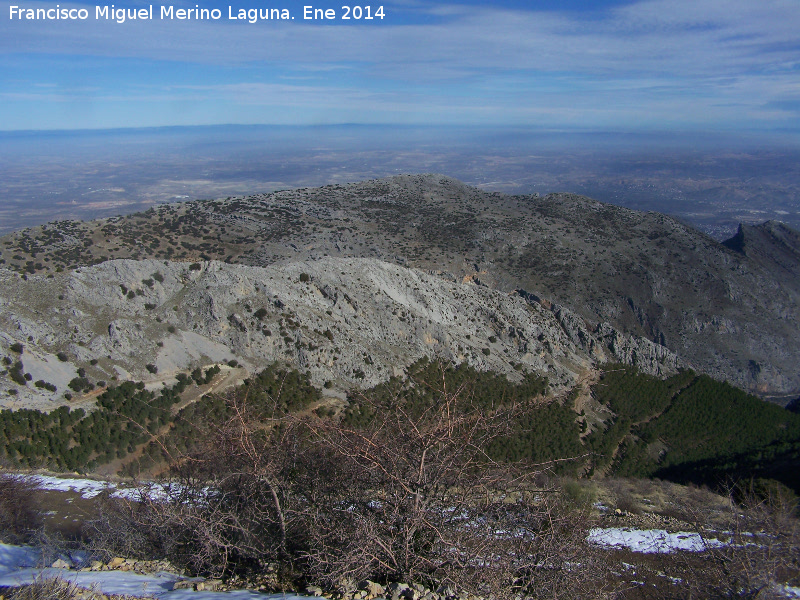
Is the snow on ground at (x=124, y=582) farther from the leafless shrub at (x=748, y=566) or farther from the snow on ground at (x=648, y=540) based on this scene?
the snow on ground at (x=648, y=540)

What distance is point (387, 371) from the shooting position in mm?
20969

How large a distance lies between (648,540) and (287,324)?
15.5 meters

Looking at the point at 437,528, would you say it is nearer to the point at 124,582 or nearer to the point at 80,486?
the point at 124,582

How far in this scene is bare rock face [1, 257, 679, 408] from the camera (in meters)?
16.9

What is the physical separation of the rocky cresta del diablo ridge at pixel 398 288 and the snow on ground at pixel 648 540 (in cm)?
1140

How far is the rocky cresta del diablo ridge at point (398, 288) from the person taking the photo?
59.4 ft

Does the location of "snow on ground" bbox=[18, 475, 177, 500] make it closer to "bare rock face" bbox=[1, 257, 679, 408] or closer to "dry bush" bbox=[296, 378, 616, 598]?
"bare rock face" bbox=[1, 257, 679, 408]

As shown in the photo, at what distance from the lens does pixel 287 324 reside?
20.6 metres

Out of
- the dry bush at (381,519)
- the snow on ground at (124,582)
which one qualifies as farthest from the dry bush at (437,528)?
the snow on ground at (124,582)

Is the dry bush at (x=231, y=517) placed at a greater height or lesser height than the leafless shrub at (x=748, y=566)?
greater

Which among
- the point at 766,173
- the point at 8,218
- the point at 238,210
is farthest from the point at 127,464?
the point at 766,173

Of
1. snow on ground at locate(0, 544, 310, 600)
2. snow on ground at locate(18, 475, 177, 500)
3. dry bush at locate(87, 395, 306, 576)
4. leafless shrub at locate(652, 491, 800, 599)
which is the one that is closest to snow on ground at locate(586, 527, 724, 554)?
leafless shrub at locate(652, 491, 800, 599)

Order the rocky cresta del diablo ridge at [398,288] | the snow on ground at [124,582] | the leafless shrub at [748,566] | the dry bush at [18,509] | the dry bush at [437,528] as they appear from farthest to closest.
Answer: the rocky cresta del diablo ridge at [398,288] < the dry bush at [18,509] < the leafless shrub at [748,566] < the snow on ground at [124,582] < the dry bush at [437,528]

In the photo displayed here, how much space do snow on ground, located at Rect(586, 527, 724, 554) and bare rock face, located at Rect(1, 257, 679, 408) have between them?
11.4m
